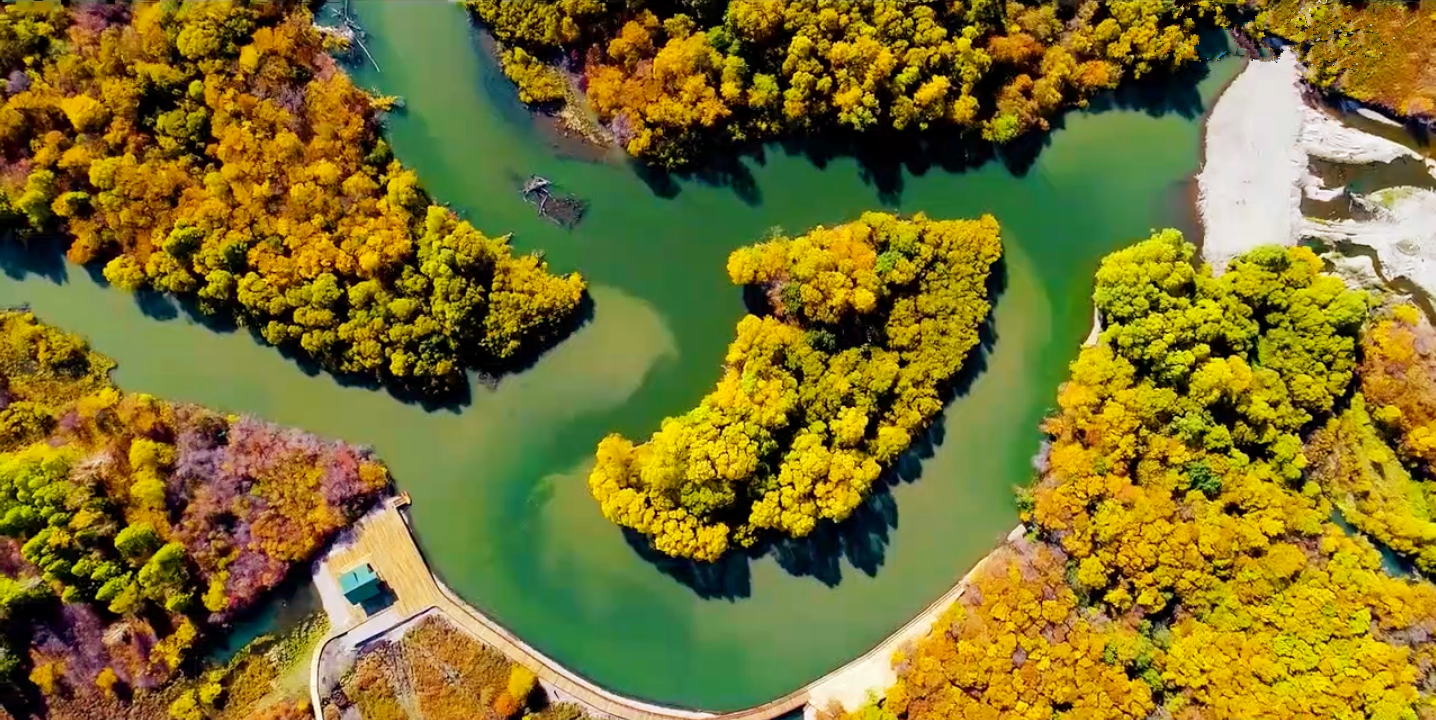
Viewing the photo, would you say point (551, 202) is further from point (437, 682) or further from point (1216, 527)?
point (1216, 527)

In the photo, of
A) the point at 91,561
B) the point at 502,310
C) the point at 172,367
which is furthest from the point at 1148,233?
the point at 91,561

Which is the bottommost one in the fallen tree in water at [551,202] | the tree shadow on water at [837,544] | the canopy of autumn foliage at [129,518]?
the tree shadow on water at [837,544]

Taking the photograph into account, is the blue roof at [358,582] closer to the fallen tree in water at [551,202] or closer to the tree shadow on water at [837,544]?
the tree shadow on water at [837,544]

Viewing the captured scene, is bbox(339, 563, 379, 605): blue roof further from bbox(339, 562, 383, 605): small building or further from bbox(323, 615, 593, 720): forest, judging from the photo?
bbox(323, 615, 593, 720): forest

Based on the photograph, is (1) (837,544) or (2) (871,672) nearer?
(2) (871,672)

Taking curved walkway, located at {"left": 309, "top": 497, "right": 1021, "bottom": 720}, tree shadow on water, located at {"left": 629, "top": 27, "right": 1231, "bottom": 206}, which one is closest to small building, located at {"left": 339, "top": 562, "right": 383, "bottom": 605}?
curved walkway, located at {"left": 309, "top": 497, "right": 1021, "bottom": 720}

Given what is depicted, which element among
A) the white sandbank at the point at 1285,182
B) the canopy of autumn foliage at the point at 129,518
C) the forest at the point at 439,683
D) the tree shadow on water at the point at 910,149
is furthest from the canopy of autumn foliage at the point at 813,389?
the canopy of autumn foliage at the point at 129,518

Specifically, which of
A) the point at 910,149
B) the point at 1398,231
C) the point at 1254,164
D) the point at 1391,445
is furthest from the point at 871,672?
the point at 1398,231
